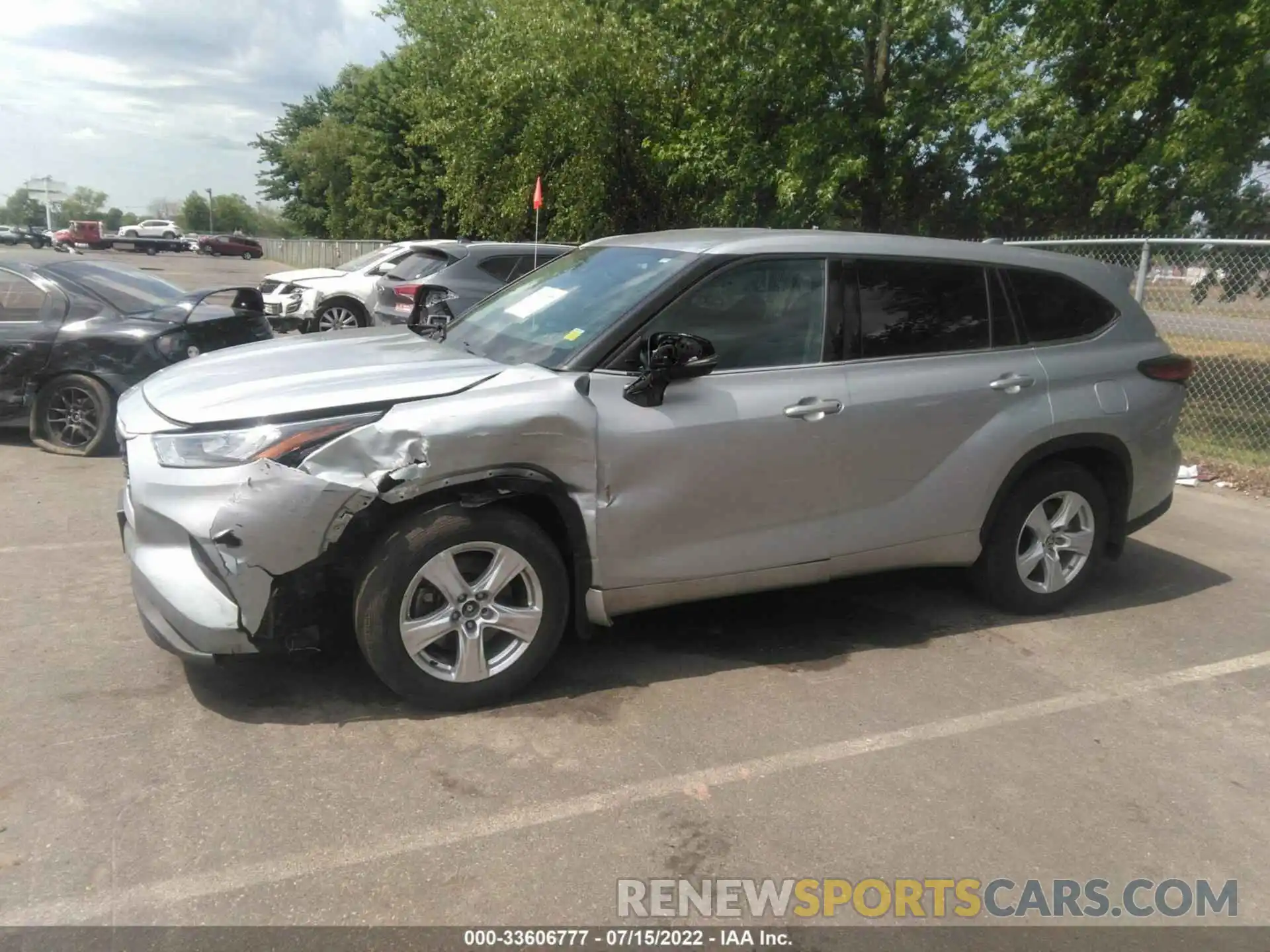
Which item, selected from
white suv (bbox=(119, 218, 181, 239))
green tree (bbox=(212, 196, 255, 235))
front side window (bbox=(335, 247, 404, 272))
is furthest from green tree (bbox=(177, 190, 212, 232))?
front side window (bbox=(335, 247, 404, 272))

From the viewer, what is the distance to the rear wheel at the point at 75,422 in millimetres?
7527

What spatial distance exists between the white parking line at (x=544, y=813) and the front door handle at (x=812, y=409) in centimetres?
132

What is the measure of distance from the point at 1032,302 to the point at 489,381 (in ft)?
9.26

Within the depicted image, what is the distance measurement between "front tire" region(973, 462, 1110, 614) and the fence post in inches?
184

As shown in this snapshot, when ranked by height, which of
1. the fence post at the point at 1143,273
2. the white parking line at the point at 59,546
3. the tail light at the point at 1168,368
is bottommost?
the white parking line at the point at 59,546

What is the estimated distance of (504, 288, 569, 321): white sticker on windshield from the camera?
14.9 ft

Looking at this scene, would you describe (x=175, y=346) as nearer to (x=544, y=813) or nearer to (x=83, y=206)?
(x=544, y=813)

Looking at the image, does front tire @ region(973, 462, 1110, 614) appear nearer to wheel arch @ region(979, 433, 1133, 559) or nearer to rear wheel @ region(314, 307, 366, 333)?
wheel arch @ region(979, 433, 1133, 559)

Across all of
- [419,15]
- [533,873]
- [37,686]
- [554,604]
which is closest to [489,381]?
[554,604]

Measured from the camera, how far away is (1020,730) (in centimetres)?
388

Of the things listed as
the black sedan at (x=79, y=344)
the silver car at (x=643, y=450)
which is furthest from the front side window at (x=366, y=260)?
the silver car at (x=643, y=450)

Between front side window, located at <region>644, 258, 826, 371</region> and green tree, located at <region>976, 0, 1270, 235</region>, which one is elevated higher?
green tree, located at <region>976, 0, 1270, 235</region>

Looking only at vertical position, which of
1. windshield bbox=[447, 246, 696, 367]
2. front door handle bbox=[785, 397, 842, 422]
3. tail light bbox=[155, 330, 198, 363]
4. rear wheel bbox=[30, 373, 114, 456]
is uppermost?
windshield bbox=[447, 246, 696, 367]

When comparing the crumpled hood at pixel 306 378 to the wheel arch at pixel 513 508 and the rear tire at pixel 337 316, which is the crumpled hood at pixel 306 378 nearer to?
the wheel arch at pixel 513 508
